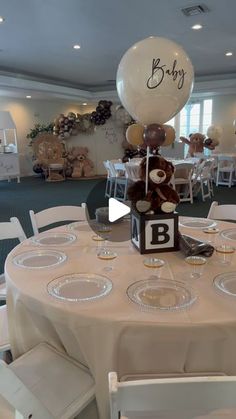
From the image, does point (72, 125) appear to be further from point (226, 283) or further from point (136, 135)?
point (226, 283)

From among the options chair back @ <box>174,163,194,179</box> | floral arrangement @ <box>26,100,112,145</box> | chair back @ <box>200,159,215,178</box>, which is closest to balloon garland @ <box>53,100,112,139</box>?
floral arrangement @ <box>26,100,112,145</box>

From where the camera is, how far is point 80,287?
125 centimetres

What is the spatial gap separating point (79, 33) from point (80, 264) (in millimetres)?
4519

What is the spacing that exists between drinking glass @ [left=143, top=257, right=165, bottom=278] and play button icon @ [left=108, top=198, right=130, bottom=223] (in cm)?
66

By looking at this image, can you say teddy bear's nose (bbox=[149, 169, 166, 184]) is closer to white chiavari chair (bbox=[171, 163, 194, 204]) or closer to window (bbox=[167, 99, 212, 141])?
white chiavari chair (bbox=[171, 163, 194, 204])

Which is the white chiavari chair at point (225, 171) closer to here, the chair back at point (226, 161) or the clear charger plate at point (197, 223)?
the chair back at point (226, 161)

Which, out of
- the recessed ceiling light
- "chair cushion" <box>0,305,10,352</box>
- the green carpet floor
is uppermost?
the recessed ceiling light

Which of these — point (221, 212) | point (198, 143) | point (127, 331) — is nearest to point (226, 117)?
point (198, 143)

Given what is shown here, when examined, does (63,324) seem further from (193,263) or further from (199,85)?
(199,85)

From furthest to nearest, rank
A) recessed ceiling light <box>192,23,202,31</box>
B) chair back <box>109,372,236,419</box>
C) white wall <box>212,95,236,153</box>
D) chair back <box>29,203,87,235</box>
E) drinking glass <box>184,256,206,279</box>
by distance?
1. white wall <box>212,95,236,153</box>
2. recessed ceiling light <box>192,23,202,31</box>
3. chair back <box>29,203,87,235</box>
4. drinking glass <box>184,256,206,279</box>
5. chair back <box>109,372,236,419</box>

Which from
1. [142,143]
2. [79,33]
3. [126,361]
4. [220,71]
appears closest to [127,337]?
[126,361]

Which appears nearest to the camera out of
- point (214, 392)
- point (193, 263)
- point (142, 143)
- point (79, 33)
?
point (214, 392)

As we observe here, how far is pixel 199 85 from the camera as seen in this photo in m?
8.77

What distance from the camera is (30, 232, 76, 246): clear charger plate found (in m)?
1.75
